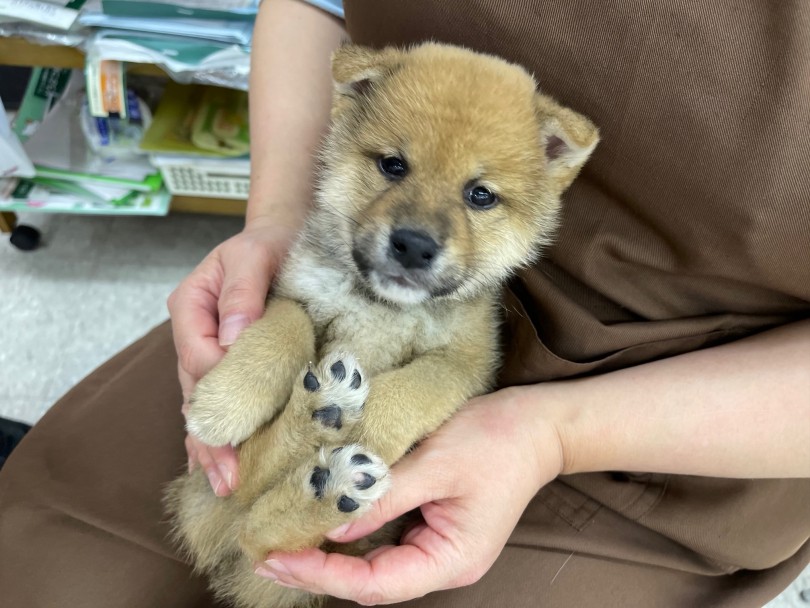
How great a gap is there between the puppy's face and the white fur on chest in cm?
4

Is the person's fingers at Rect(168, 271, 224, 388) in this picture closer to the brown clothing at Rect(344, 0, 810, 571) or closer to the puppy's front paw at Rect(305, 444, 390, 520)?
the puppy's front paw at Rect(305, 444, 390, 520)

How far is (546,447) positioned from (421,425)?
0.21 meters

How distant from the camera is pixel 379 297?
982mm

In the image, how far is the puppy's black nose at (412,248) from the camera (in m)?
0.86

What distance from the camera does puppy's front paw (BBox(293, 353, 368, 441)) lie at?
2.88 feet

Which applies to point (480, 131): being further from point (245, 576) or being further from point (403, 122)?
point (245, 576)

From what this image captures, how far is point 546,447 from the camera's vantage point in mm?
968

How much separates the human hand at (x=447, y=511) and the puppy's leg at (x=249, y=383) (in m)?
0.20

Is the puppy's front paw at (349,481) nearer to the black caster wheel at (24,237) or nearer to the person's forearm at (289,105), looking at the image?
the person's forearm at (289,105)

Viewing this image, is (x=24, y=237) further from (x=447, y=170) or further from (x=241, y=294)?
(x=447, y=170)

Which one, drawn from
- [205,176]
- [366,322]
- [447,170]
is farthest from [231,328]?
[205,176]

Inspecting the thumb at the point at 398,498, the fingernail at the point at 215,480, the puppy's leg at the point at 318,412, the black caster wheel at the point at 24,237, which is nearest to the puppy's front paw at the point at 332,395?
the puppy's leg at the point at 318,412

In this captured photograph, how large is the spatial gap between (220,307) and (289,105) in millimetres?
541

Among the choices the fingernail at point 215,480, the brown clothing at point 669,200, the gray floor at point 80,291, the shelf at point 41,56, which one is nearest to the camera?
the brown clothing at point 669,200
